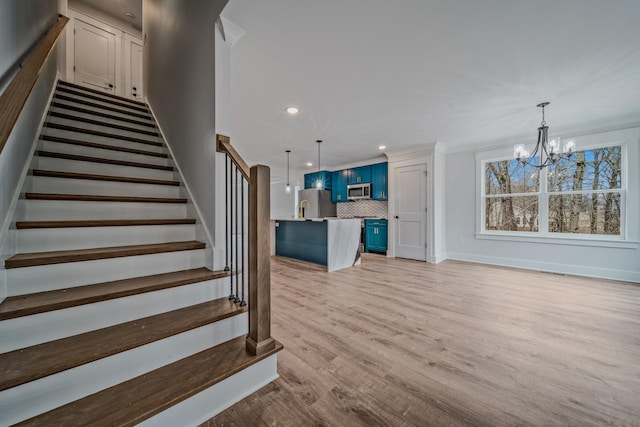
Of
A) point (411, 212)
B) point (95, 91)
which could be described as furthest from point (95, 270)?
point (411, 212)

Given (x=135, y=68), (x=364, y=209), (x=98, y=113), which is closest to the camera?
(x=98, y=113)

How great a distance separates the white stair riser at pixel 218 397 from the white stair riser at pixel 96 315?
0.57m

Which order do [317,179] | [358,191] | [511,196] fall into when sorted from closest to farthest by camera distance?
1. [511,196]
2. [358,191]
3. [317,179]

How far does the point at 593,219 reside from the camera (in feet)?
12.9

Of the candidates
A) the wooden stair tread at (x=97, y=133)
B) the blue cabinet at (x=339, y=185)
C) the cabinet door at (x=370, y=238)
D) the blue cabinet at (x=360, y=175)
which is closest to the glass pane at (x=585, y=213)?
the cabinet door at (x=370, y=238)

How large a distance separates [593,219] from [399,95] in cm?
391

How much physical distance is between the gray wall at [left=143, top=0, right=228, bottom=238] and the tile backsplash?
197 inches

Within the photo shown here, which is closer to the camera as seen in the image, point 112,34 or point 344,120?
point 344,120

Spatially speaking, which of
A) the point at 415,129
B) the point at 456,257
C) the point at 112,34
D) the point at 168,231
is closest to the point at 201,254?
the point at 168,231

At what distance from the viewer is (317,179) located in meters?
7.06

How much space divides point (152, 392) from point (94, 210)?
145cm

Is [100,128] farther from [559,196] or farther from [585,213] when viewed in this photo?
[585,213]

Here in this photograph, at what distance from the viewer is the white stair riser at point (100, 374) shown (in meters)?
0.92

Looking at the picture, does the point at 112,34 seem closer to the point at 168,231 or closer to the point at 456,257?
the point at 168,231
